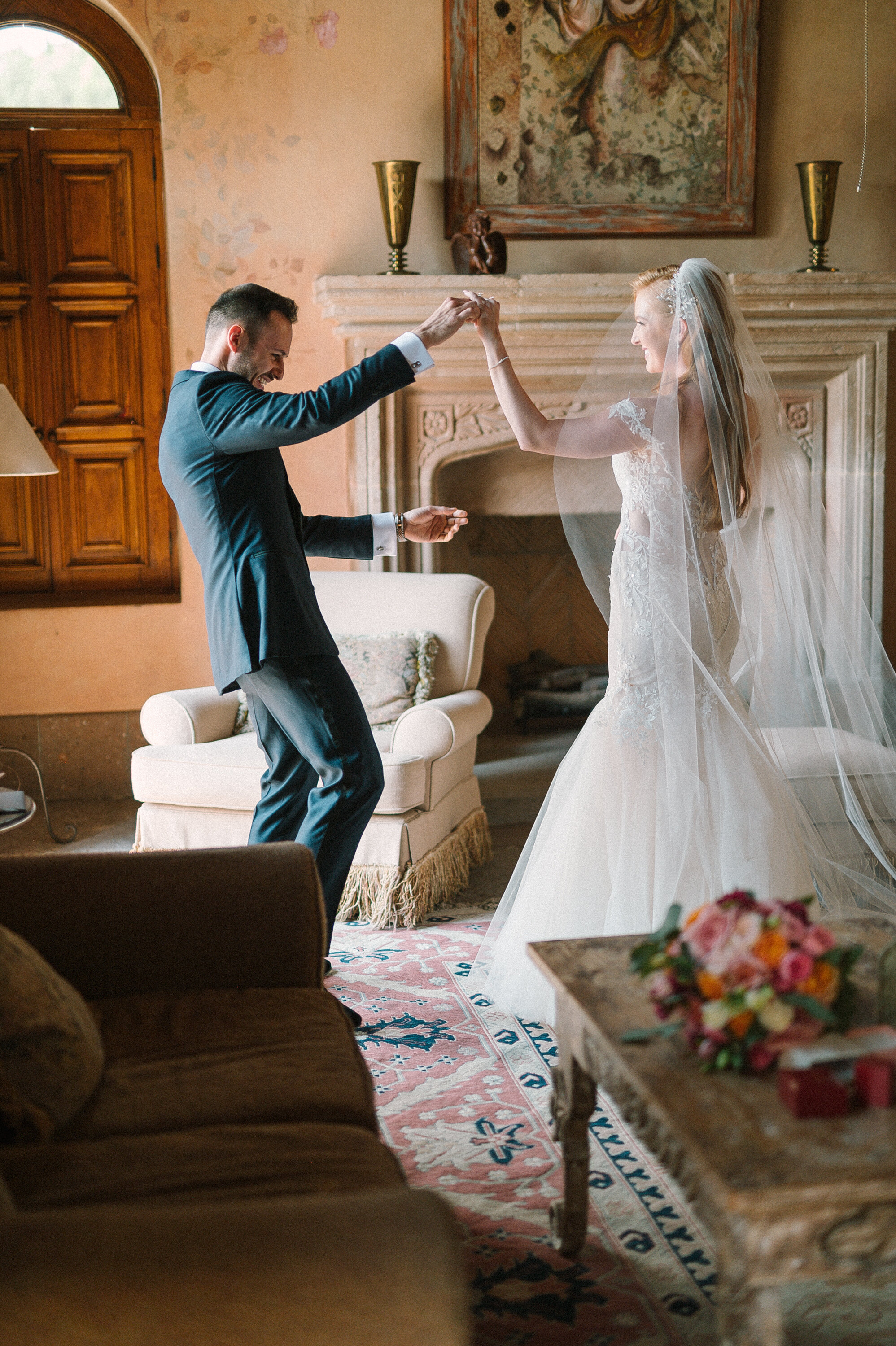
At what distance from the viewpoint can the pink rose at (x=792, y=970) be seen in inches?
54.4

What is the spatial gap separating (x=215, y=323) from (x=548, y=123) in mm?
2534

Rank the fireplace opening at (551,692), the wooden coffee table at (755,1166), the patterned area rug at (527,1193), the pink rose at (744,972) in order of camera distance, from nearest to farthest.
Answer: the wooden coffee table at (755,1166), the pink rose at (744,972), the patterned area rug at (527,1193), the fireplace opening at (551,692)

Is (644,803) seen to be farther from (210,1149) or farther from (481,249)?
(481,249)

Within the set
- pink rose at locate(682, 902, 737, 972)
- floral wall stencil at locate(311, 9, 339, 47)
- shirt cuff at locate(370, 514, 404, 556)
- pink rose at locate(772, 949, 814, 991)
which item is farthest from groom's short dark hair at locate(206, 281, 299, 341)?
floral wall stencil at locate(311, 9, 339, 47)

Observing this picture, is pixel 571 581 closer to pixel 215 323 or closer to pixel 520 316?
pixel 520 316

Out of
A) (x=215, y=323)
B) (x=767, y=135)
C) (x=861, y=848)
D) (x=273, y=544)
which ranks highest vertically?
(x=767, y=135)

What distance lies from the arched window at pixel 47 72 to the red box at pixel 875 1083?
4.60 metres

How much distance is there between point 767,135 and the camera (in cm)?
478

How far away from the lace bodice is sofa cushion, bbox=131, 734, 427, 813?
0.81m

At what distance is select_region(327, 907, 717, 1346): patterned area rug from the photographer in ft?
5.41

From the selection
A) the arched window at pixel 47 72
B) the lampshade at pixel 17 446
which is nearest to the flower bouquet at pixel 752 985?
the lampshade at pixel 17 446

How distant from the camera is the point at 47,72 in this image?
466cm

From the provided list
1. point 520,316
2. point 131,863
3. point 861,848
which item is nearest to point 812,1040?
point 131,863

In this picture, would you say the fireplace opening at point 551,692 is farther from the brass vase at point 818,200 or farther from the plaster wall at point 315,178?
the brass vase at point 818,200
